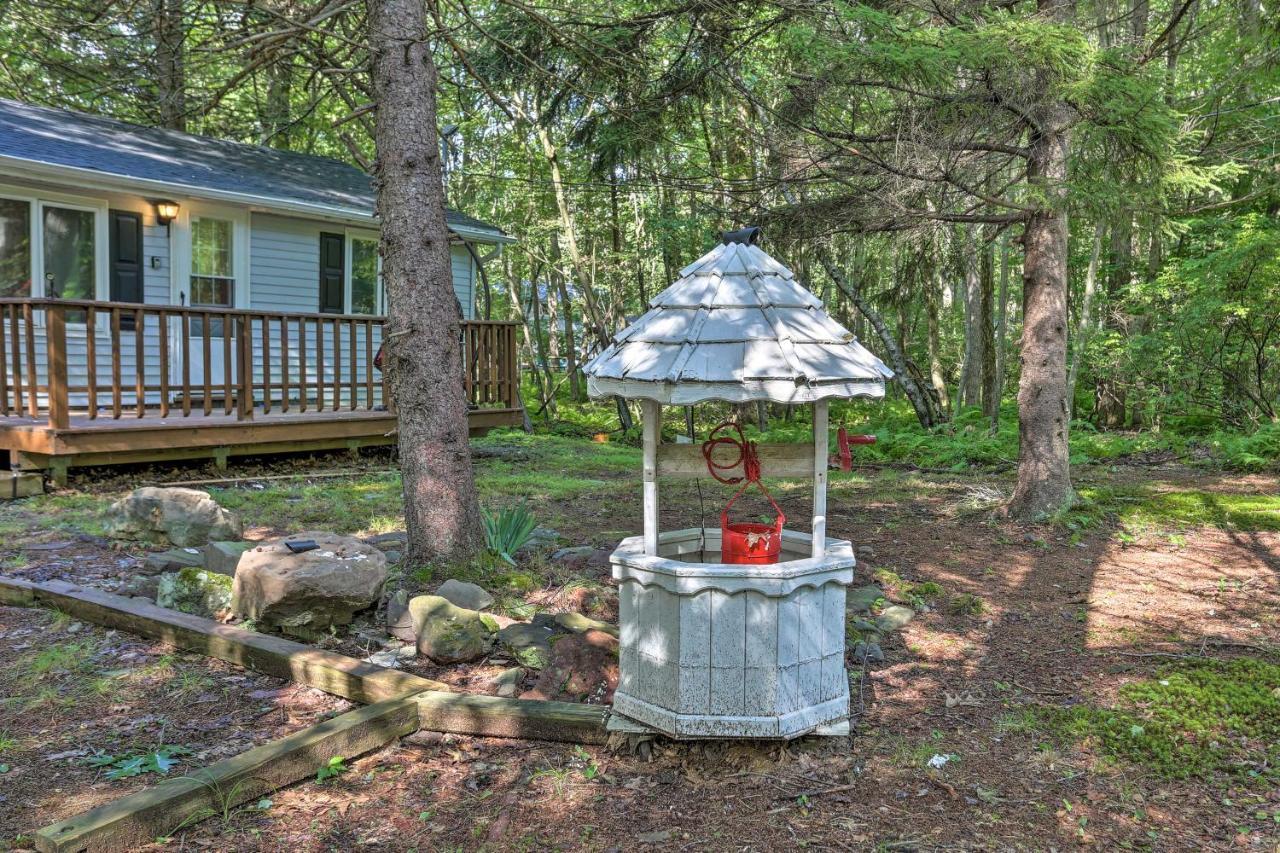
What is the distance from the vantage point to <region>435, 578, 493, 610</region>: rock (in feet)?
15.2

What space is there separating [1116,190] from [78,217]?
11146mm

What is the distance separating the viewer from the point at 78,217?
1065 cm

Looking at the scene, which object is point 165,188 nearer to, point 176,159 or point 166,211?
point 166,211

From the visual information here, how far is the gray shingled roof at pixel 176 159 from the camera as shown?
10.3 m

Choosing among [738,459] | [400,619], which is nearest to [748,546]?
[738,459]

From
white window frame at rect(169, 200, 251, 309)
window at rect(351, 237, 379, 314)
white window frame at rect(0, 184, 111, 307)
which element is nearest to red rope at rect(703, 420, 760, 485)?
white window frame at rect(0, 184, 111, 307)

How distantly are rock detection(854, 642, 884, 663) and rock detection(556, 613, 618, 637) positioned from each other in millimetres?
1215

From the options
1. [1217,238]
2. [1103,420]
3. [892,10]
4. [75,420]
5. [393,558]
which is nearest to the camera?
[393,558]

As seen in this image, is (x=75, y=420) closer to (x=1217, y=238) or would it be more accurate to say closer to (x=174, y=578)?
(x=174, y=578)

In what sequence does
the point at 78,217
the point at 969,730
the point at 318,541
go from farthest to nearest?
the point at 78,217 → the point at 318,541 → the point at 969,730

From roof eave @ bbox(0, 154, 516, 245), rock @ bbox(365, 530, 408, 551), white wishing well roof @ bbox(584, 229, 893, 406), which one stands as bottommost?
rock @ bbox(365, 530, 408, 551)

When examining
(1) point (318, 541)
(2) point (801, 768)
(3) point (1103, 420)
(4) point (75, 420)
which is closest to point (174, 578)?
(1) point (318, 541)

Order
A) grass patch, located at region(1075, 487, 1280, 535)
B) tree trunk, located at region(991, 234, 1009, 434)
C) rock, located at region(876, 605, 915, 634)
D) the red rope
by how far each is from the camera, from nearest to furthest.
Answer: the red rope, rock, located at region(876, 605, 915, 634), grass patch, located at region(1075, 487, 1280, 535), tree trunk, located at region(991, 234, 1009, 434)

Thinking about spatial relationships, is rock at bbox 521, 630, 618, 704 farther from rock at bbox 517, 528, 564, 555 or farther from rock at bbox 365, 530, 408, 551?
rock at bbox 365, 530, 408, 551
